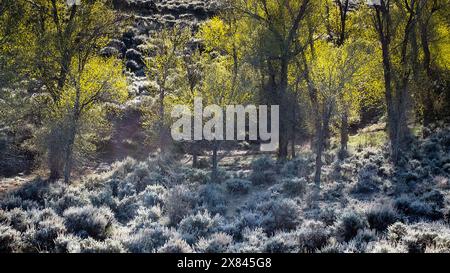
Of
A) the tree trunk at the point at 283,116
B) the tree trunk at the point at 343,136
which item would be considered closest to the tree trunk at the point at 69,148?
the tree trunk at the point at 283,116

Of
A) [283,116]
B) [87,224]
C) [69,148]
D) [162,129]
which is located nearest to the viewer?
[87,224]

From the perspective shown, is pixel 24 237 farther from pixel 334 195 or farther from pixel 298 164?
pixel 298 164

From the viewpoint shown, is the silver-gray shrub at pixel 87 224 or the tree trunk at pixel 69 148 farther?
the tree trunk at pixel 69 148

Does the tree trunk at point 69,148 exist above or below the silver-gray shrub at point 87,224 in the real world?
above

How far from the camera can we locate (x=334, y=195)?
15.2m

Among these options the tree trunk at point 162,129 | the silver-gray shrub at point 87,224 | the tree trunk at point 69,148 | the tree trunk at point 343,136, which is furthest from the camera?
the tree trunk at point 162,129

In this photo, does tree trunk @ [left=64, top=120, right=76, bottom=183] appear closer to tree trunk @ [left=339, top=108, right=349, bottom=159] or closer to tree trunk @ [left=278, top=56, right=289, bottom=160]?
tree trunk @ [left=278, top=56, right=289, bottom=160]

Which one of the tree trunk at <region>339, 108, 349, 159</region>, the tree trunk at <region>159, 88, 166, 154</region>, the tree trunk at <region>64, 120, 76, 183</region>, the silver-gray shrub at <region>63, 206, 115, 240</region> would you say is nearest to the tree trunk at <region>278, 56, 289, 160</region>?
the tree trunk at <region>339, 108, 349, 159</region>

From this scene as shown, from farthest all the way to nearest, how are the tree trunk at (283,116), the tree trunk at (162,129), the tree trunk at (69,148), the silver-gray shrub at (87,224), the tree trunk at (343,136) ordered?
the tree trunk at (162,129), the tree trunk at (283,116), the tree trunk at (343,136), the tree trunk at (69,148), the silver-gray shrub at (87,224)

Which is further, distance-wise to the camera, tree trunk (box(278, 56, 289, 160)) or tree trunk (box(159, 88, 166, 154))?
tree trunk (box(159, 88, 166, 154))

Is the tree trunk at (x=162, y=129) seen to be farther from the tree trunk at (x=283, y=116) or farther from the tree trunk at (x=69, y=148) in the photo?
the tree trunk at (x=69, y=148)

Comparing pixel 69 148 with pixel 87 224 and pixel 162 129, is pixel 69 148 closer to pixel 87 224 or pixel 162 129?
pixel 87 224

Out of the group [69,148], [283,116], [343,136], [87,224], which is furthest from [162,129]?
[87,224]
